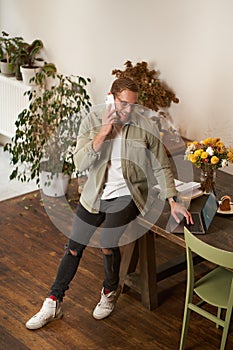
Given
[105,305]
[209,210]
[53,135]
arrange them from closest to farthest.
→ [209,210]
[105,305]
[53,135]

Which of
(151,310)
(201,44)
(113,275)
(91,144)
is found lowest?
(151,310)

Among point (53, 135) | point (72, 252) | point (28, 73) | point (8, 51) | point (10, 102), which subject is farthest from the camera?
point (10, 102)

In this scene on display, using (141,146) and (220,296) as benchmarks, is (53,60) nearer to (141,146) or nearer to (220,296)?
(141,146)

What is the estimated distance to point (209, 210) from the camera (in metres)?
3.22

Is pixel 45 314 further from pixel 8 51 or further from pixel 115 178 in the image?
pixel 8 51

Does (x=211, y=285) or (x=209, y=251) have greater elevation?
(x=209, y=251)

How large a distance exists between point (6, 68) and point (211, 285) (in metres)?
3.23

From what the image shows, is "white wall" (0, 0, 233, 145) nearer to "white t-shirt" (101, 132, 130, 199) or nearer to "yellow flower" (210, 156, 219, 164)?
"yellow flower" (210, 156, 219, 164)

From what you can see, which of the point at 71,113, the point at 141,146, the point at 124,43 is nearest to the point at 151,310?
the point at 141,146

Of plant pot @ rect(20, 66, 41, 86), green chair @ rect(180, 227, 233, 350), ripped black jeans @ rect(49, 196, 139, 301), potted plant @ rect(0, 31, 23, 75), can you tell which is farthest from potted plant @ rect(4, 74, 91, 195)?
green chair @ rect(180, 227, 233, 350)

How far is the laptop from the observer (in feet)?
10.2

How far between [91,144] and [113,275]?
30.3 inches

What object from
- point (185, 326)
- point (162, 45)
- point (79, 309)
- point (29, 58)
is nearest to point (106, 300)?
point (79, 309)

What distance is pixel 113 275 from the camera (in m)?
3.46
